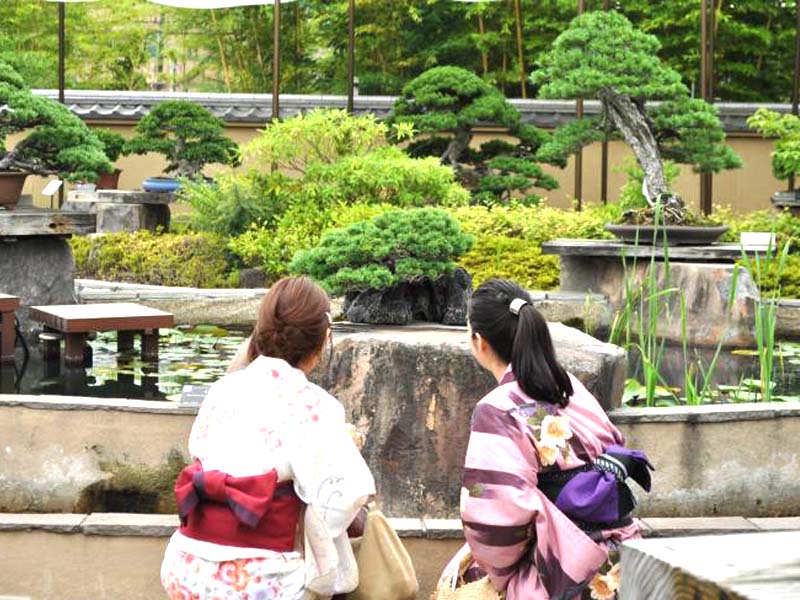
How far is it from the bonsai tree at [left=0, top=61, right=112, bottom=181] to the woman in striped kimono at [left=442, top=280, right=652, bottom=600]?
21.7 feet

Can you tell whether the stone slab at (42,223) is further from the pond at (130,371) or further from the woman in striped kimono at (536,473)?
the woman in striped kimono at (536,473)

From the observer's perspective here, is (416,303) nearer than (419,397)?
No

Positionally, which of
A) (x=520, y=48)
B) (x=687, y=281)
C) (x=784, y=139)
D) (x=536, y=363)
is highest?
(x=520, y=48)

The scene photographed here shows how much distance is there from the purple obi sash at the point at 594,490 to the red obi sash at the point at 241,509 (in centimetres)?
60

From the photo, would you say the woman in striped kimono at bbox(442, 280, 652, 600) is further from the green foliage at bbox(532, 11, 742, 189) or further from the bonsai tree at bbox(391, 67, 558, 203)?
the bonsai tree at bbox(391, 67, 558, 203)

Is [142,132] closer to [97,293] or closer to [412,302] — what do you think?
[97,293]

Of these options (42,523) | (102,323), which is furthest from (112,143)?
Result: (42,523)

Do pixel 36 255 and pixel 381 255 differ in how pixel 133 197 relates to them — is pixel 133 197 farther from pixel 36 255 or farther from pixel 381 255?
pixel 381 255

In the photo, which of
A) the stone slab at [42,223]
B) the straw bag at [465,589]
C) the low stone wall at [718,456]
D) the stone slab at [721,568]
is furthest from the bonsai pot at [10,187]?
the stone slab at [721,568]

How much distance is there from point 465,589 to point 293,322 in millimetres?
786

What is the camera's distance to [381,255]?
5.37 metres

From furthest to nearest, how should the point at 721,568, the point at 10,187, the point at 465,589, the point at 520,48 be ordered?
1. the point at 520,48
2. the point at 10,187
3. the point at 465,589
4. the point at 721,568

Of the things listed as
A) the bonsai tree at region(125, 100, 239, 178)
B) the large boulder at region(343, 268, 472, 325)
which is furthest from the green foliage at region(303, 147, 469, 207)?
the large boulder at region(343, 268, 472, 325)

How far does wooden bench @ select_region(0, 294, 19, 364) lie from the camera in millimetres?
7621
